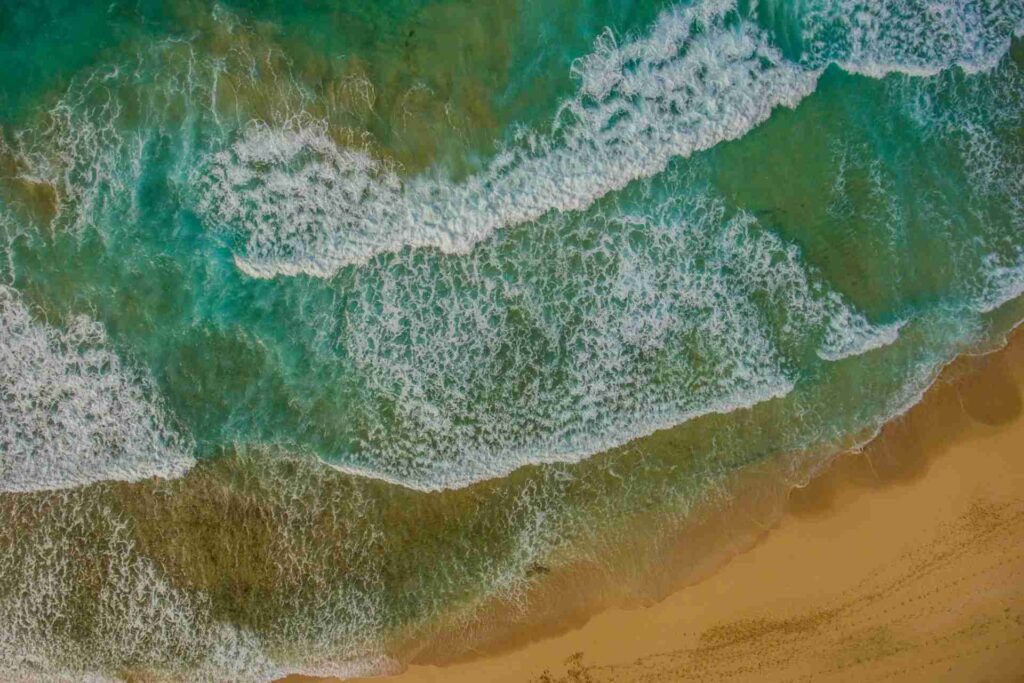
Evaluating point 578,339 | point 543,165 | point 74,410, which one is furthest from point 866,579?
point 74,410

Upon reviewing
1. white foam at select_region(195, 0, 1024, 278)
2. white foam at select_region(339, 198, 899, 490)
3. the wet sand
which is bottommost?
the wet sand

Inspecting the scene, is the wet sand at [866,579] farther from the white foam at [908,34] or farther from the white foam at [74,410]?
the white foam at [74,410]

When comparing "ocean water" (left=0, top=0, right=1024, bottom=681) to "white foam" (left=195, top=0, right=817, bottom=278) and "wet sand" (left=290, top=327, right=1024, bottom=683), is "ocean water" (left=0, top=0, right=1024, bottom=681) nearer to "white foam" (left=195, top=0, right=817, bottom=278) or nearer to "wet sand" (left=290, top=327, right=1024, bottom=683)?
"white foam" (left=195, top=0, right=817, bottom=278)

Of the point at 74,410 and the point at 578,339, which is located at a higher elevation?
the point at 74,410

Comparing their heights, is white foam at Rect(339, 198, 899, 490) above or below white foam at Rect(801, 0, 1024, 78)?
below

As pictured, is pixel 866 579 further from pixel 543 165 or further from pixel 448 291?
pixel 543 165

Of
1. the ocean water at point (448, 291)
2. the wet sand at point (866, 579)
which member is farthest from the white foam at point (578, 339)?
the wet sand at point (866, 579)

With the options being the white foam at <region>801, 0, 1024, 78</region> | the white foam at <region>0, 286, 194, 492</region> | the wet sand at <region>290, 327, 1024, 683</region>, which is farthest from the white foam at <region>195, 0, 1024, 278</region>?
the wet sand at <region>290, 327, 1024, 683</region>
